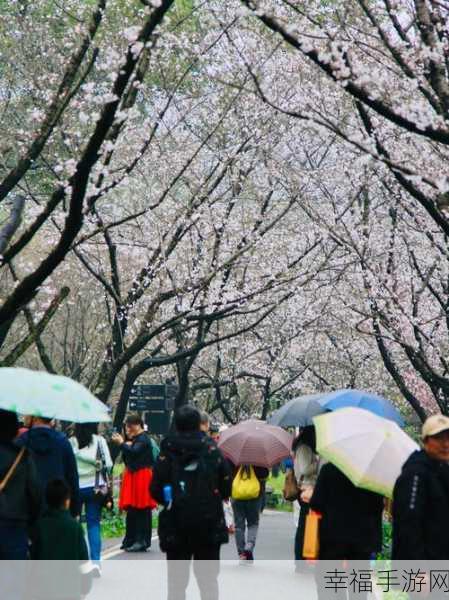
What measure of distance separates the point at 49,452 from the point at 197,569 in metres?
1.29

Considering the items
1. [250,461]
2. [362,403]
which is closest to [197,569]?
[362,403]

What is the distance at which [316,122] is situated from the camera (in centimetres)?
957

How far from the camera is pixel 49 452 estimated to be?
8.52 m

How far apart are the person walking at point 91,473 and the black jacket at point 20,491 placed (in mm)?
5198

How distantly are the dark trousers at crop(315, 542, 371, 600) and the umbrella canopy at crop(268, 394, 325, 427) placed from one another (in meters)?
3.50

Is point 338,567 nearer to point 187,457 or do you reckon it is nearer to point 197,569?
point 197,569

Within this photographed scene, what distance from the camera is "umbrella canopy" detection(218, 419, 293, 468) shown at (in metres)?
13.5

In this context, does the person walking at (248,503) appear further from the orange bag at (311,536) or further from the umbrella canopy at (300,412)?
the orange bag at (311,536)

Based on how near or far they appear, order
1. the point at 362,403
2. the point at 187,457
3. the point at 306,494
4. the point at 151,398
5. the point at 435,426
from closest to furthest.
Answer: the point at 435,426 → the point at 187,457 → the point at 362,403 → the point at 306,494 → the point at 151,398

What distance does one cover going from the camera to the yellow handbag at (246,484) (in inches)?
547

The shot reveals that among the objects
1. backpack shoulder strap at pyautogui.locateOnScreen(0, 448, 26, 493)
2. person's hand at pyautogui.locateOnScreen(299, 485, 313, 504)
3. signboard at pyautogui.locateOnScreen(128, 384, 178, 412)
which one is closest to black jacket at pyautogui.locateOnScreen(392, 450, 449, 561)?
backpack shoulder strap at pyautogui.locateOnScreen(0, 448, 26, 493)

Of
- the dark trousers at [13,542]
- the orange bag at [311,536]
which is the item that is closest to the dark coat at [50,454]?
the dark trousers at [13,542]

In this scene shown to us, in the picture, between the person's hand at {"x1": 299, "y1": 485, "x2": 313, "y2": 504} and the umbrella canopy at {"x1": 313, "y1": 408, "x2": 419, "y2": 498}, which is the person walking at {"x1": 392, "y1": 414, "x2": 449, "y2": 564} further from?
the person's hand at {"x1": 299, "y1": 485, "x2": 313, "y2": 504}

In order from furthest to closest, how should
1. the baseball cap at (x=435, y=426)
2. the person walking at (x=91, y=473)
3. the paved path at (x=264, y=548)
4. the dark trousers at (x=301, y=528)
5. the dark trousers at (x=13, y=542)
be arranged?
1. the paved path at (x=264, y=548)
2. the person walking at (x=91, y=473)
3. the dark trousers at (x=301, y=528)
4. the dark trousers at (x=13, y=542)
5. the baseball cap at (x=435, y=426)
